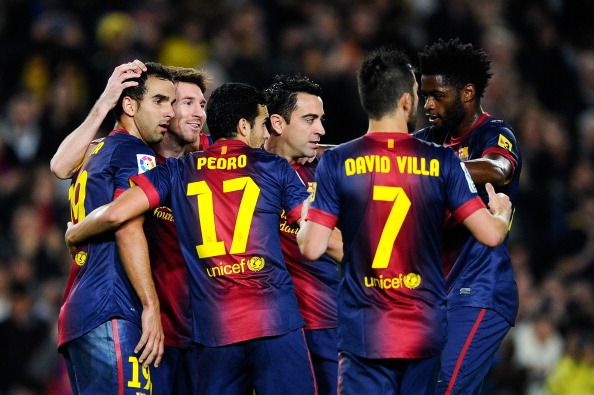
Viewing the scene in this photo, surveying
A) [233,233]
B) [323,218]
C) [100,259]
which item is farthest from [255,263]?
[100,259]

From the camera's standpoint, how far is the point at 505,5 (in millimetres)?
16766

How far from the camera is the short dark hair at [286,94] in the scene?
7910 mm

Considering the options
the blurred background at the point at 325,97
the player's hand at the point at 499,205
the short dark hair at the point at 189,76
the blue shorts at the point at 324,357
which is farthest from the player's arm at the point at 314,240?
the blurred background at the point at 325,97

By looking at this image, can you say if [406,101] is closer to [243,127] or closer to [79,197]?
[243,127]

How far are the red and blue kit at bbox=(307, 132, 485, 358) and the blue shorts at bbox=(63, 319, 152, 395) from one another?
1395mm

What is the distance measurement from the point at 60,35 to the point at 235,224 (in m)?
8.92

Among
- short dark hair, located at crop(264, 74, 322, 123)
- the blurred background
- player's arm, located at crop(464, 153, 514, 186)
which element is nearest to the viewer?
player's arm, located at crop(464, 153, 514, 186)

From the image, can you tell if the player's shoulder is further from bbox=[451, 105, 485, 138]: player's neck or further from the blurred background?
the blurred background

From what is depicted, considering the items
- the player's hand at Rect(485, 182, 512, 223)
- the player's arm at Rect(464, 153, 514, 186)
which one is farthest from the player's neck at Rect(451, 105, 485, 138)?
the player's hand at Rect(485, 182, 512, 223)

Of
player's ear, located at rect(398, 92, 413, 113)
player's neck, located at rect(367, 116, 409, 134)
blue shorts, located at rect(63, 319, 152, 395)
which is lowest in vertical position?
blue shorts, located at rect(63, 319, 152, 395)

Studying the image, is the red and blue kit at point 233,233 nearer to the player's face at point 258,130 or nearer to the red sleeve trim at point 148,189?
the red sleeve trim at point 148,189

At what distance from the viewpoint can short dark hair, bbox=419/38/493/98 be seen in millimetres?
7555

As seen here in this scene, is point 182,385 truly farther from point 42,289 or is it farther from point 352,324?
point 42,289

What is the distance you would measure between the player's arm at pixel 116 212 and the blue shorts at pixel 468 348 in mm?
2108
